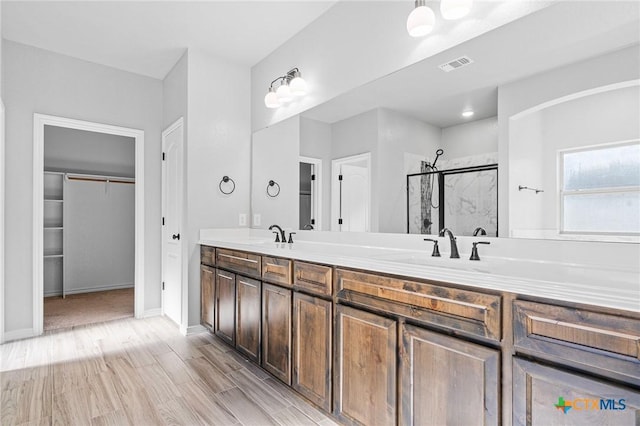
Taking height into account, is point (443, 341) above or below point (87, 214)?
below

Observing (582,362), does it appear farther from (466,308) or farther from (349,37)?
(349,37)

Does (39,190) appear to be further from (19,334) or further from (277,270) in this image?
(277,270)

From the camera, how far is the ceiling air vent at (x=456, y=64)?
175 cm

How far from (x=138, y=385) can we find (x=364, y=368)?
5.24 feet

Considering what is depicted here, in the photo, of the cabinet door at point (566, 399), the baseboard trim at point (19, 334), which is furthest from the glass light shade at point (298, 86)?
the baseboard trim at point (19, 334)

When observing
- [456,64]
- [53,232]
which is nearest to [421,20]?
[456,64]

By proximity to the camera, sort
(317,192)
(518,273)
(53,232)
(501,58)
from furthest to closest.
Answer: (53,232), (317,192), (501,58), (518,273)

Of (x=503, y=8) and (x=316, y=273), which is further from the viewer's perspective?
(x=316, y=273)

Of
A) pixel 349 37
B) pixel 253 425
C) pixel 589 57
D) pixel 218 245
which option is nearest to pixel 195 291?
pixel 218 245

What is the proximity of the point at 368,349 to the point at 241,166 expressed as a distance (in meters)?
2.54

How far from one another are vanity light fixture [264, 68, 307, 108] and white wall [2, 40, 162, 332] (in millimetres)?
1636

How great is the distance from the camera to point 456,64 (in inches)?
71.0

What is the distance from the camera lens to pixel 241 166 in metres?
3.59

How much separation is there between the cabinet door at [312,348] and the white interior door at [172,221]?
185cm
